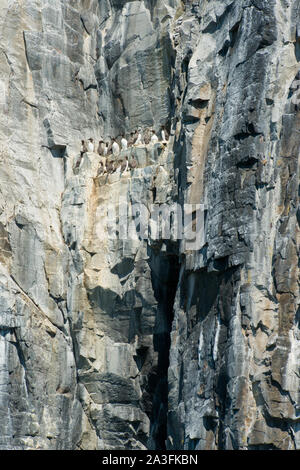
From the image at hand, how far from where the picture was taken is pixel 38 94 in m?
42.1

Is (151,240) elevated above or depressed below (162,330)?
above

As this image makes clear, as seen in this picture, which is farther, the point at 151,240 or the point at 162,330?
the point at 162,330

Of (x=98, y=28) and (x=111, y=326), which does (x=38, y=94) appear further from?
(x=111, y=326)

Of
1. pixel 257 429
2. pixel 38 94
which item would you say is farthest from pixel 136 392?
pixel 38 94

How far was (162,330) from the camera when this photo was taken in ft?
128

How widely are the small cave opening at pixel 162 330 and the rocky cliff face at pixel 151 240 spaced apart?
0.14 ft

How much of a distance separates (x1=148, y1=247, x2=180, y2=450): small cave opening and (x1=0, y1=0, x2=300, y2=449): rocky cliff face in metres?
0.04

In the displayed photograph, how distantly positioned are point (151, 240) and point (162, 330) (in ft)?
8.98

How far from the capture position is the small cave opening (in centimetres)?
3869

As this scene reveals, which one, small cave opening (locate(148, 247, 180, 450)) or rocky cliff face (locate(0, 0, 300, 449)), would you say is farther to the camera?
small cave opening (locate(148, 247, 180, 450))

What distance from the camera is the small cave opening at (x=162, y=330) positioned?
127 feet

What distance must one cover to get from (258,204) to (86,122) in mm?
10756

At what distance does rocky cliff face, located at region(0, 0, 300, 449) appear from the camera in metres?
33.4

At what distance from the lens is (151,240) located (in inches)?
1528
